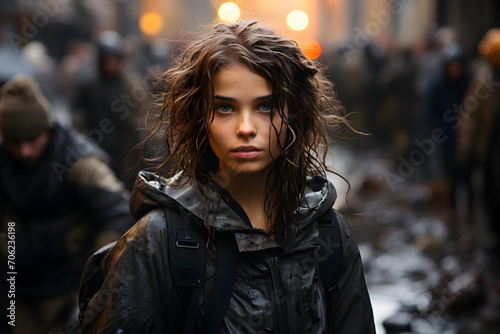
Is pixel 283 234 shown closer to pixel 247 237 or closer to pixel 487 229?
pixel 247 237

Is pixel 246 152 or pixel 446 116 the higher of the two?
pixel 246 152

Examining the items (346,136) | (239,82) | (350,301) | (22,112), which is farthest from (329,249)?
(22,112)

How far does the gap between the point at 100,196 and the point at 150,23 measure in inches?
2136

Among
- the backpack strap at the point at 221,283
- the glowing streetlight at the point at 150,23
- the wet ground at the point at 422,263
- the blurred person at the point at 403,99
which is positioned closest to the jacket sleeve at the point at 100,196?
the wet ground at the point at 422,263

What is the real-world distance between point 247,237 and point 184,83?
1.88 feet

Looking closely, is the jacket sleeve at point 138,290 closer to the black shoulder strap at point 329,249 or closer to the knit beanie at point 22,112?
the black shoulder strap at point 329,249

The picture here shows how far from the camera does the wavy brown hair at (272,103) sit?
9.03 feet

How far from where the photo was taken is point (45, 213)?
16.2ft

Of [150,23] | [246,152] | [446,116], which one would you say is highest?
[246,152]

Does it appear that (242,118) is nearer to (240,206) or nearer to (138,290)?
(240,206)

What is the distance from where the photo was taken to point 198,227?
268 centimetres

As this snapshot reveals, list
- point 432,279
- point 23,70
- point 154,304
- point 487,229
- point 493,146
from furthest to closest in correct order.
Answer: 1. point 23,70
2. point 487,229
3. point 493,146
4. point 432,279
5. point 154,304

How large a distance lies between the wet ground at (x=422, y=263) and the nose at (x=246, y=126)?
3.28ft

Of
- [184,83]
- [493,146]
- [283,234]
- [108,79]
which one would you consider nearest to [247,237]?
[283,234]
